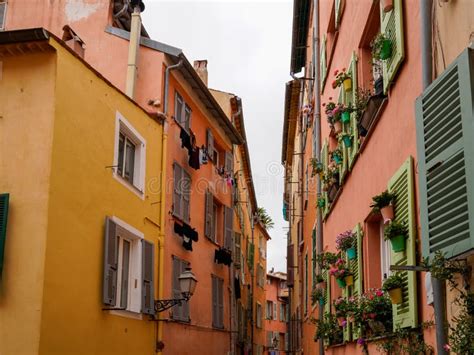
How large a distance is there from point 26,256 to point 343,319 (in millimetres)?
4319

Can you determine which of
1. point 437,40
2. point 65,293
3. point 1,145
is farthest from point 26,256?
point 437,40

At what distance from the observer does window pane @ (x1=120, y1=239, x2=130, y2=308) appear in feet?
38.3

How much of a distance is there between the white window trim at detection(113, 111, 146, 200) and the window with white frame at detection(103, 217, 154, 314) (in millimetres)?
773

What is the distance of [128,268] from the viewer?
1203 centimetres

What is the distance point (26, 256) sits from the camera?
27.8 feet

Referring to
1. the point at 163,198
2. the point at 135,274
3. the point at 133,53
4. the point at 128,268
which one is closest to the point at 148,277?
the point at 135,274

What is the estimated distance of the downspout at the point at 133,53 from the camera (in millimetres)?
14219

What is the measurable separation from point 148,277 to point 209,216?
5989mm

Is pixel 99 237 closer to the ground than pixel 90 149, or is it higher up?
closer to the ground

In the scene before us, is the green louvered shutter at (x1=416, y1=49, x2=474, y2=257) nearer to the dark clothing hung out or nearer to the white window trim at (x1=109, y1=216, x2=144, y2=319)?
the white window trim at (x1=109, y1=216, x2=144, y2=319)

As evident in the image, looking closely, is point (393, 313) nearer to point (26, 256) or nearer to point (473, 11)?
point (473, 11)

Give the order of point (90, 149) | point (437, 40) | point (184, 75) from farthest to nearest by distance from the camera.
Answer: point (184, 75) → point (90, 149) → point (437, 40)

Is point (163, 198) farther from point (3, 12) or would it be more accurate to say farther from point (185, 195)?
point (3, 12)

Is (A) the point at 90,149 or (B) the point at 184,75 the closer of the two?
(A) the point at 90,149
